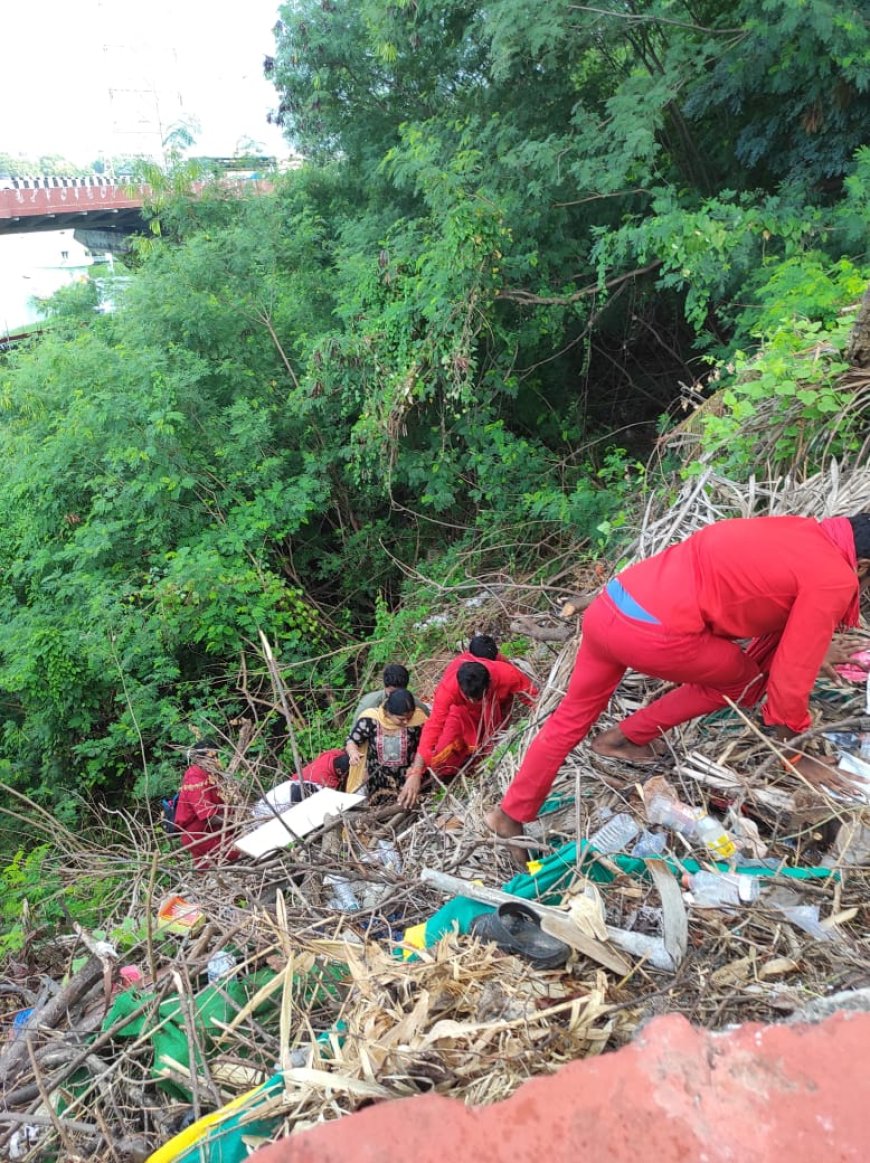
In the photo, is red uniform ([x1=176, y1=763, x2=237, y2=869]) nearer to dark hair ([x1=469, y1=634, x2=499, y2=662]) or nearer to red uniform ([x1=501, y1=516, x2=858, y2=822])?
dark hair ([x1=469, y1=634, x2=499, y2=662])

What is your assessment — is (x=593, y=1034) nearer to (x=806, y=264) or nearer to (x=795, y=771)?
(x=795, y=771)

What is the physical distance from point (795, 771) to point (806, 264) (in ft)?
11.4

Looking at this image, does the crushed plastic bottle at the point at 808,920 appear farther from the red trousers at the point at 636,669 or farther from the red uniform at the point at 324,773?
the red uniform at the point at 324,773

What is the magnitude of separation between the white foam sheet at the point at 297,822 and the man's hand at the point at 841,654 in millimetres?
2246

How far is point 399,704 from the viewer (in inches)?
180

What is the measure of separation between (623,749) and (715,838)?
741 millimetres

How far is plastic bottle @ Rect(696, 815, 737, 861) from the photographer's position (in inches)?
103

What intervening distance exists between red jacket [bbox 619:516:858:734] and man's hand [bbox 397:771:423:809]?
1.90 meters

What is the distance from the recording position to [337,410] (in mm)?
8344

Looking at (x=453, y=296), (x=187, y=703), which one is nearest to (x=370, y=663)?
(x=187, y=703)

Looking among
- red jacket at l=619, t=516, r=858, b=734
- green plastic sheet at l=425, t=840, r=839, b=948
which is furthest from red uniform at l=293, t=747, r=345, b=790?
red jacket at l=619, t=516, r=858, b=734

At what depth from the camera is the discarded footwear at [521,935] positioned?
2.03 metres

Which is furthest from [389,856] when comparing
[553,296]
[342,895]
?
[553,296]

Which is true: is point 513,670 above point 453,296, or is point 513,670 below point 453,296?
below
